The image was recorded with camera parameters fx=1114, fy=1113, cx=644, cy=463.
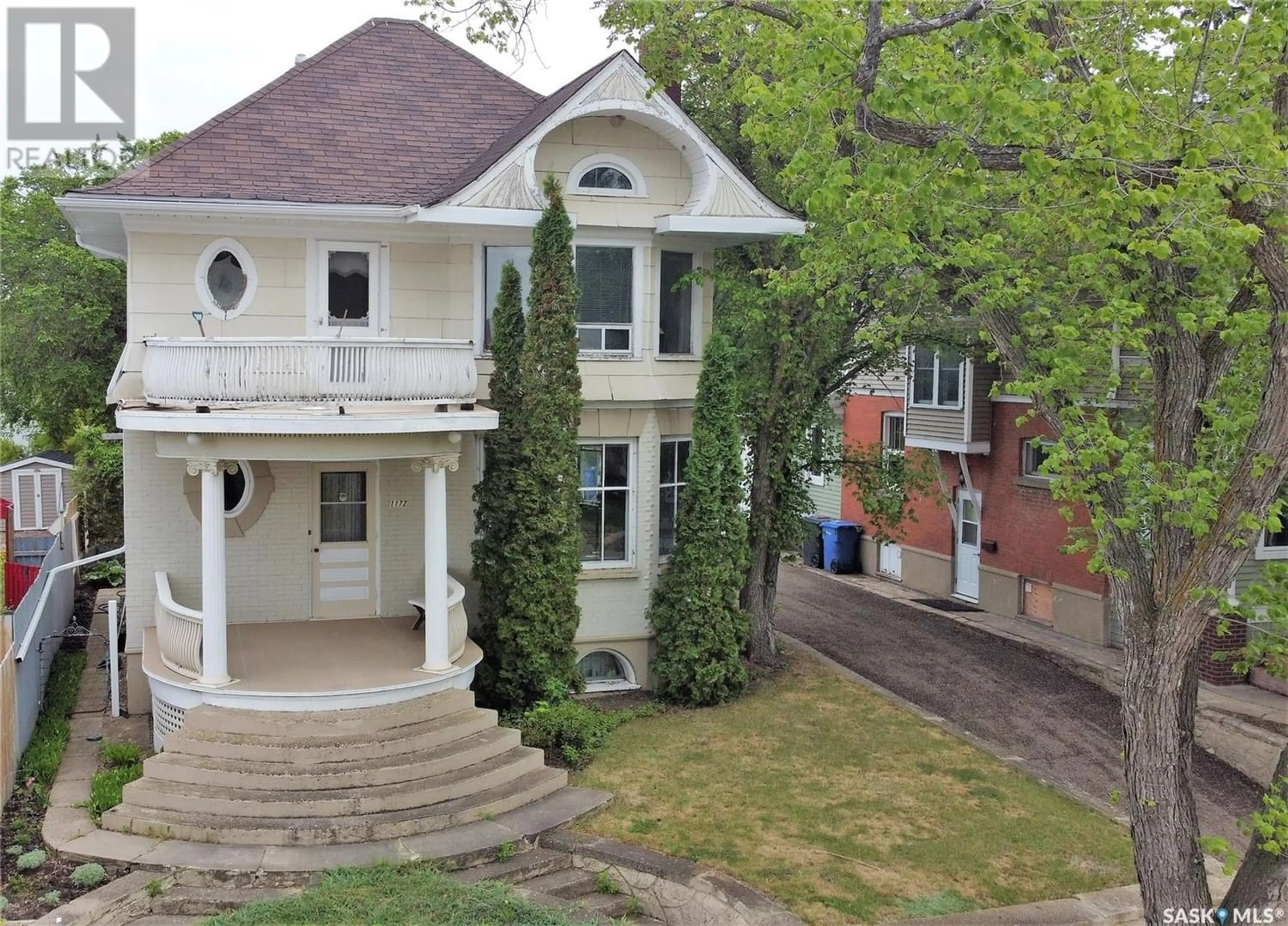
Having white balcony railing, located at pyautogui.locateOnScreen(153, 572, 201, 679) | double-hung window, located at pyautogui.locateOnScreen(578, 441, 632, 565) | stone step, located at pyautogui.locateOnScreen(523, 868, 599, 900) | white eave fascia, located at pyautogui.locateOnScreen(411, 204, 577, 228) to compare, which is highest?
white eave fascia, located at pyautogui.locateOnScreen(411, 204, 577, 228)

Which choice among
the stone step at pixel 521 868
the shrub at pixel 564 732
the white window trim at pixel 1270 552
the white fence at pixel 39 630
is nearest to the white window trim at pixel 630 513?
the shrub at pixel 564 732

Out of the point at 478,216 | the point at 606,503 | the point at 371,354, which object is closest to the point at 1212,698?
the point at 606,503

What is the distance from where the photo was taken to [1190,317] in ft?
24.6

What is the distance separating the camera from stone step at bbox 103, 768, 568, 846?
10289mm

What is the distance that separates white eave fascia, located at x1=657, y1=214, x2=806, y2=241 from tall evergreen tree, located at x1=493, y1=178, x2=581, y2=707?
163 centimetres

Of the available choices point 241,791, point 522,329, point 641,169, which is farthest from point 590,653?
point 641,169

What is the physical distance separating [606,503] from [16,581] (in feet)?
26.2

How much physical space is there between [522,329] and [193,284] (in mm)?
4119

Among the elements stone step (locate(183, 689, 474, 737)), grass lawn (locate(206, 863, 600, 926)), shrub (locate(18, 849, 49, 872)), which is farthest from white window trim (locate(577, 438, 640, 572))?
shrub (locate(18, 849, 49, 872))

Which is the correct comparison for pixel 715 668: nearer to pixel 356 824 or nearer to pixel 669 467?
pixel 669 467

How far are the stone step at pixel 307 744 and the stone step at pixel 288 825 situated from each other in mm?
758

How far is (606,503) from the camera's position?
15281mm

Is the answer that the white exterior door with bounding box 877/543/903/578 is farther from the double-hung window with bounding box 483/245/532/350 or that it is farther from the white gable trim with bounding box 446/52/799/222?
the double-hung window with bounding box 483/245/532/350

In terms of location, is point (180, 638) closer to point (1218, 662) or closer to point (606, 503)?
point (606, 503)
